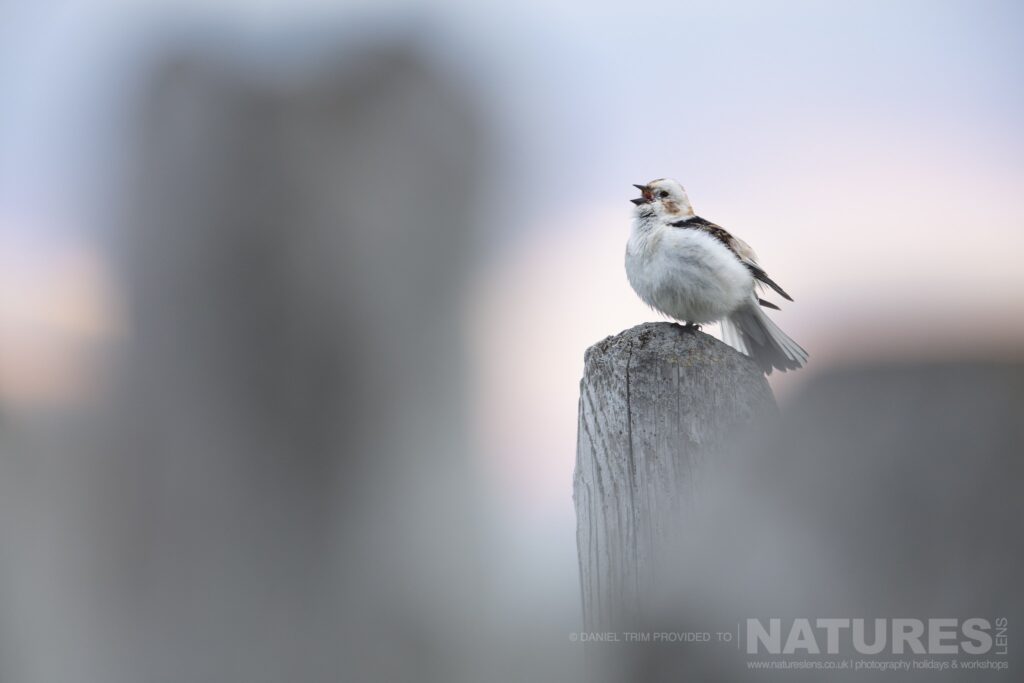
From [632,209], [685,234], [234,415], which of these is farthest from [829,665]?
[234,415]

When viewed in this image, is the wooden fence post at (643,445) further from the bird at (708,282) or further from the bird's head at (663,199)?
the bird's head at (663,199)

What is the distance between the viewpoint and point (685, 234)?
9.60 ft

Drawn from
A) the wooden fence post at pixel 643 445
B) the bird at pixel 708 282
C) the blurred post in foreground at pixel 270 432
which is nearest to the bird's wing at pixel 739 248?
the bird at pixel 708 282

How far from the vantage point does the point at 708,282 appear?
280 cm

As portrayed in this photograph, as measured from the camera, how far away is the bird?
2811 mm

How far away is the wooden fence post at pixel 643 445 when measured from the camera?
64.7 inches

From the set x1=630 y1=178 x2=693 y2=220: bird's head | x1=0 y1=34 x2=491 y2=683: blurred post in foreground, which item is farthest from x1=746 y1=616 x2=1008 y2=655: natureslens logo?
x1=0 y1=34 x2=491 y2=683: blurred post in foreground

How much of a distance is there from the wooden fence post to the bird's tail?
3.18 feet

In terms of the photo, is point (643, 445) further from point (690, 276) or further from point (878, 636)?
point (690, 276)

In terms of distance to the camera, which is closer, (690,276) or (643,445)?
(643,445)

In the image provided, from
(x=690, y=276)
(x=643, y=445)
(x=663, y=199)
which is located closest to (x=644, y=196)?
(x=663, y=199)

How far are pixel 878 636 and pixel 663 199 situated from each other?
176cm

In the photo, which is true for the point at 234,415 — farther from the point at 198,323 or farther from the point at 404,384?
the point at 404,384

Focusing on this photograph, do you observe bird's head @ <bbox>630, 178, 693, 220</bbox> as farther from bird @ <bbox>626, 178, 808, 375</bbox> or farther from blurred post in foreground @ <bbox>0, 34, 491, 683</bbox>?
blurred post in foreground @ <bbox>0, 34, 491, 683</bbox>
